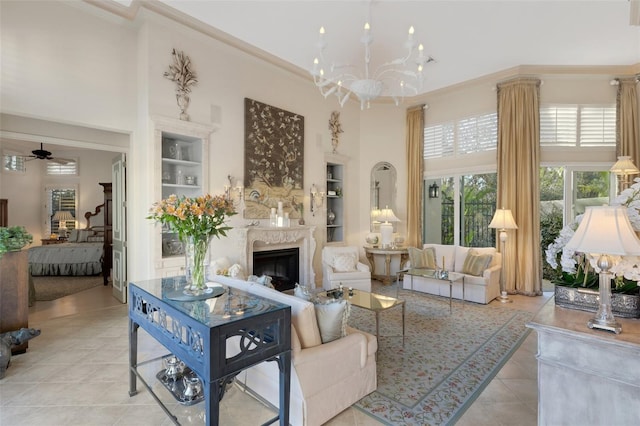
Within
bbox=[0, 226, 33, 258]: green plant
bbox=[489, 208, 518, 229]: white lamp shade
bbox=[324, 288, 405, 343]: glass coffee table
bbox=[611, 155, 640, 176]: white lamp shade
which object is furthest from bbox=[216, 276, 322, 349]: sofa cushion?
bbox=[611, 155, 640, 176]: white lamp shade

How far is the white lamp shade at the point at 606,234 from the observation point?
148cm

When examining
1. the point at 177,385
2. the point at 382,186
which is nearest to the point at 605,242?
the point at 177,385

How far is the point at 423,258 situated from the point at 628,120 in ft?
14.4

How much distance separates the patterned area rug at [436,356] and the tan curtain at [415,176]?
2.12 meters

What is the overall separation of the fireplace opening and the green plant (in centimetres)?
290

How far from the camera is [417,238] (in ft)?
22.5

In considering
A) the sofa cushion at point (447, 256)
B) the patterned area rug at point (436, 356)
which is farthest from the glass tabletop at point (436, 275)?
the sofa cushion at point (447, 256)

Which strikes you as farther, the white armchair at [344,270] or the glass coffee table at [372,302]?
the white armchair at [344,270]

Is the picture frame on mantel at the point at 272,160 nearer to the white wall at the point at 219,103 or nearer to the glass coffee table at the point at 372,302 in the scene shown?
the white wall at the point at 219,103

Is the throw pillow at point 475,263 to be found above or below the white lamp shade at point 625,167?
below

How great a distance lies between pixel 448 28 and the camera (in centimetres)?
438

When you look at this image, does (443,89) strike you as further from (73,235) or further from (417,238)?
(73,235)

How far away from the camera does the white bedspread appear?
6.57 m

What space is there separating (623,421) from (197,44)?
583 cm
